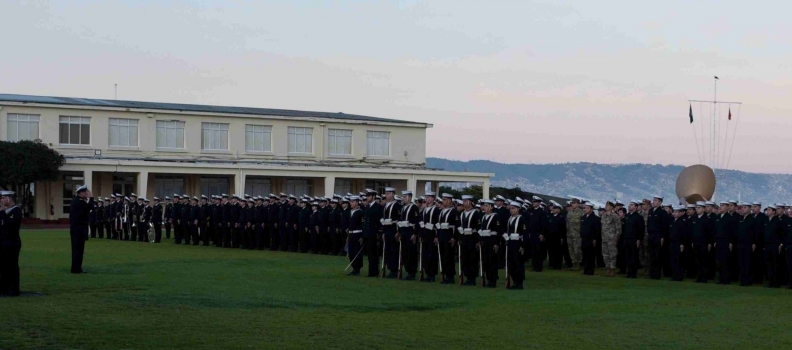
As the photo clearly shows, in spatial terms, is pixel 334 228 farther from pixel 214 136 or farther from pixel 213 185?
pixel 214 136

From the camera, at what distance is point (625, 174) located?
191 metres

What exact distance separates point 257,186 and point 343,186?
593 cm

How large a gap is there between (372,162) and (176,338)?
2130 inches

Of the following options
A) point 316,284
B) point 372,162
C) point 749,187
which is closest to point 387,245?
point 316,284

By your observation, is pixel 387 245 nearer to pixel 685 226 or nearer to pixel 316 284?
pixel 316 284

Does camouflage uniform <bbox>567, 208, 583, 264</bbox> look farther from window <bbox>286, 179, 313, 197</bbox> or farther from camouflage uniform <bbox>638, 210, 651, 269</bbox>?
window <bbox>286, 179, 313, 197</bbox>

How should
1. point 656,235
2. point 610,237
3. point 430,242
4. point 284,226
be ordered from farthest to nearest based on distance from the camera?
point 284,226 < point 610,237 < point 656,235 < point 430,242

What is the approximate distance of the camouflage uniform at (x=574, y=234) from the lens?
1081 inches

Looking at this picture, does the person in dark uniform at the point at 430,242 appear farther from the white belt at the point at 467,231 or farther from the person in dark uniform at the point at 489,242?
the person in dark uniform at the point at 489,242

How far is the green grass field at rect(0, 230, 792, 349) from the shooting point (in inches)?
482

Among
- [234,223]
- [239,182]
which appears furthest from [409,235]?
[239,182]

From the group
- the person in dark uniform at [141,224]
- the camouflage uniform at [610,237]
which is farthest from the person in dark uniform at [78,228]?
the person in dark uniform at [141,224]

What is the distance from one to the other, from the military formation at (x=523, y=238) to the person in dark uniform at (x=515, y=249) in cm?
2

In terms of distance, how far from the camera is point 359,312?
15.2 metres
